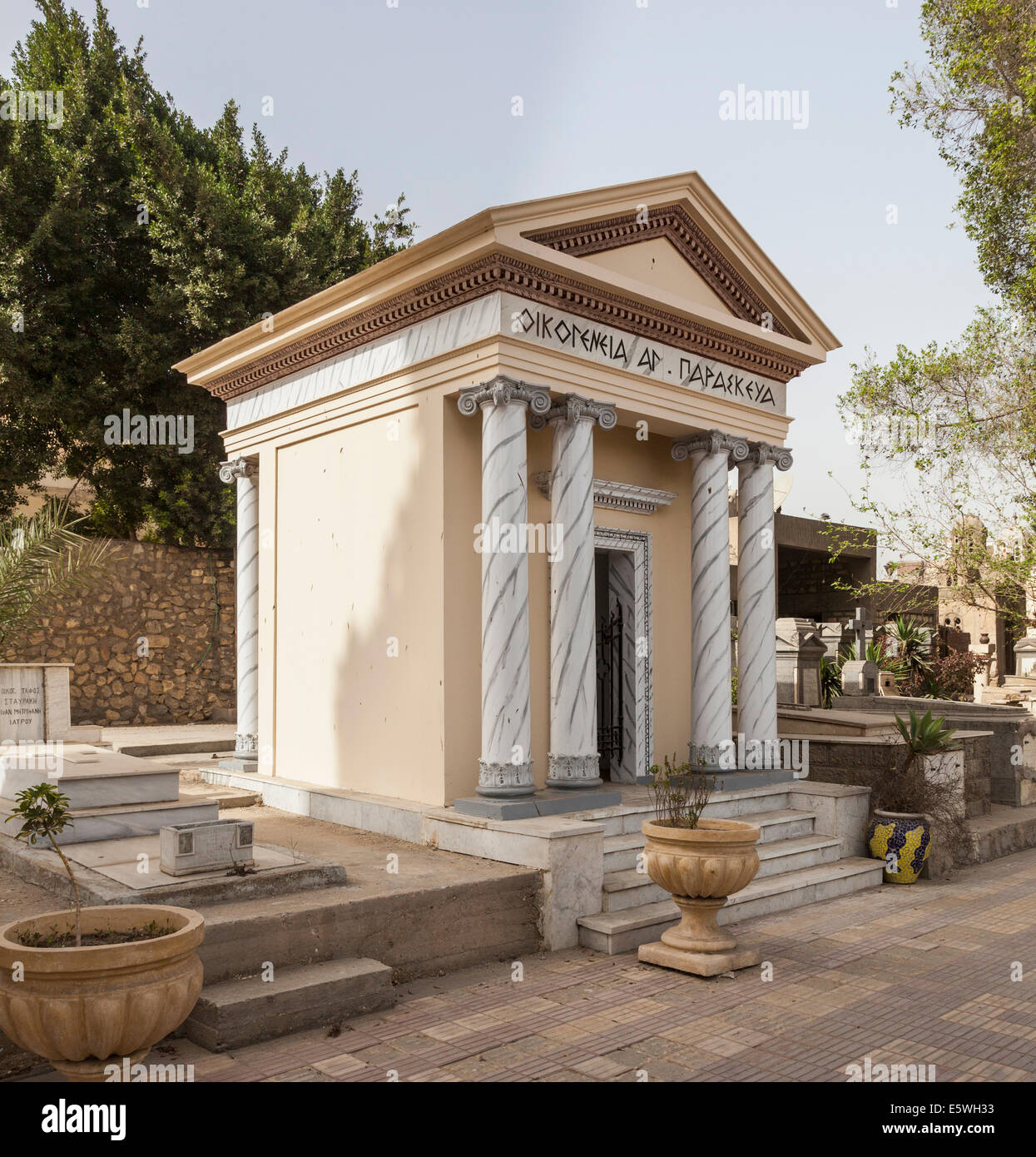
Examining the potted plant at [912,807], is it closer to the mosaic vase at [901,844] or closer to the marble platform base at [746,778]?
the mosaic vase at [901,844]

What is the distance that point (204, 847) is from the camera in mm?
6176

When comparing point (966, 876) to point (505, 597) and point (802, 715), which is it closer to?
point (802, 715)

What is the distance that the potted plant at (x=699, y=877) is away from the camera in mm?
6172

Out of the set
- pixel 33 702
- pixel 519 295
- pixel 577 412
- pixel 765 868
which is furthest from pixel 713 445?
pixel 33 702

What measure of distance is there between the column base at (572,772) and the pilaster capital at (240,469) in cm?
534

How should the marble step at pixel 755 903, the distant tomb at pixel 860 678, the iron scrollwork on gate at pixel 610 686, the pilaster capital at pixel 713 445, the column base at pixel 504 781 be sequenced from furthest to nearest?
the distant tomb at pixel 860 678 < the iron scrollwork on gate at pixel 610 686 < the pilaster capital at pixel 713 445 < the column base at pixel 504 781 < the marble step at pixel 755 903

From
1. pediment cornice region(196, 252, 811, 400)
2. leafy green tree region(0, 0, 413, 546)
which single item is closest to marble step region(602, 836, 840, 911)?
pediment cornice region(196, 252, 811, 400)

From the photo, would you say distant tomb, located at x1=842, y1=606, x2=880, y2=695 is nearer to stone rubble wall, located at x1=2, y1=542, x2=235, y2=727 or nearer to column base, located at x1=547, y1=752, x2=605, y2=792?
column base, located at x1=547, y1=752, x2=605, y2=792

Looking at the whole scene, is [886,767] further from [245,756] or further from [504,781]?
[245,756]

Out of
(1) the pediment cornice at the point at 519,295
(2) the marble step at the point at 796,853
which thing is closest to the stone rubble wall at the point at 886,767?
(2) the marble step at the point at 796,853

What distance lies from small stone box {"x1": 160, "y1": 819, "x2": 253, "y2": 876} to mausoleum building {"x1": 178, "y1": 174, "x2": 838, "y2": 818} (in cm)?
206
